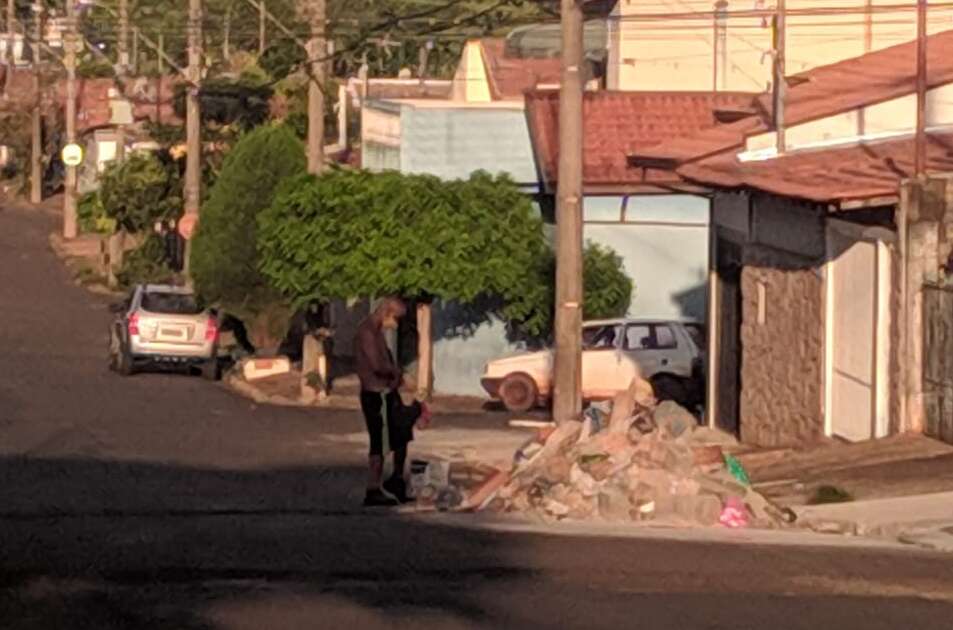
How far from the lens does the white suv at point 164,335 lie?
41.9 m

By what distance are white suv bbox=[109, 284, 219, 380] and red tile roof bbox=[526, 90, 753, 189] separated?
7.23m

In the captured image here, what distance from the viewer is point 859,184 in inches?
858

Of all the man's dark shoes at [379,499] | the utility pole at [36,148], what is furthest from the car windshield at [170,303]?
the utility pole at [36,148]

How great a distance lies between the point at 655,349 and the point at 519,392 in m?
2.46

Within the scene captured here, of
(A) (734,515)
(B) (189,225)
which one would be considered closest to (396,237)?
(B) (189,225)

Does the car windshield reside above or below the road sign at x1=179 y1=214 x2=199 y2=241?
below

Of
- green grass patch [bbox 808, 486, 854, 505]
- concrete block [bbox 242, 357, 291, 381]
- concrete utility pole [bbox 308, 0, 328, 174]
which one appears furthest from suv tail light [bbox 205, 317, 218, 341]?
green grass patch [bbox 808, 486, 854, 505]

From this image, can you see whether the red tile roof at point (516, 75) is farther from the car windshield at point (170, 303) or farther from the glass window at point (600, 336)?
the glass window at point (600, 336)

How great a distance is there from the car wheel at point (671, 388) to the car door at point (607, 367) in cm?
47

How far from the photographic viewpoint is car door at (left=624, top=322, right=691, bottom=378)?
36.6 metres

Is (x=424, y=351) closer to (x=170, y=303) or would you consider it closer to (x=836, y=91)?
(x=170, y=303)

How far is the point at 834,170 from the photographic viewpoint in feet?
75.0

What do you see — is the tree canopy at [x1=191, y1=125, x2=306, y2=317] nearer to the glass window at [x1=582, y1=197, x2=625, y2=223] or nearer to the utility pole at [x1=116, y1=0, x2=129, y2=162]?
the glass window at [x1=582, y1=197, x2=625, y2=223]

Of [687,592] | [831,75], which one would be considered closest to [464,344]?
[831,75]
